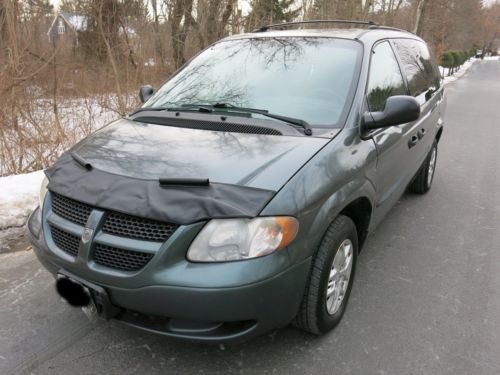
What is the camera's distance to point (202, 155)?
245 centimetres

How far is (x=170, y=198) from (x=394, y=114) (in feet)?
5.00

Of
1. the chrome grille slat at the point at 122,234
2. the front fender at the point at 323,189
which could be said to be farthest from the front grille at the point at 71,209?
the front fender at the point at 323,189

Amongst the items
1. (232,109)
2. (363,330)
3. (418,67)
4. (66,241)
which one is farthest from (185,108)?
(418,67)

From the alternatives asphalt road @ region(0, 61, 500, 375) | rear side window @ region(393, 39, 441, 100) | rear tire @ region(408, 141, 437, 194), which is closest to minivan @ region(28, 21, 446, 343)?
asphalt road @ region(0, 61, 500, 375)

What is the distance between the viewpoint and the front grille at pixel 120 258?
2072 mm

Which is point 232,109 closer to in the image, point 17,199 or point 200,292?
point 200,292

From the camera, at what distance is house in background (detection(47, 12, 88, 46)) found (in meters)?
6.85

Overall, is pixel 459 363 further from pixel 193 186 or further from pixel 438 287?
pixel 193 186

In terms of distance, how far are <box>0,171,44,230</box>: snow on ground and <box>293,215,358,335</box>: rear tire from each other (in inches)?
113

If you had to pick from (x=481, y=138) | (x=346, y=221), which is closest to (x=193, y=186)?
(x=346, y=221)

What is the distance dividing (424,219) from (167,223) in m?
3.31

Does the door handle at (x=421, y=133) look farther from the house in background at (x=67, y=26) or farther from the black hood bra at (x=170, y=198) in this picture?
the house in background at (x=67, y=26)

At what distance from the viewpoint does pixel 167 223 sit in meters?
2.05

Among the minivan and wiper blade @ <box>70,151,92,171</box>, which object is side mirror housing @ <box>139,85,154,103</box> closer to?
the minivan
